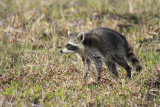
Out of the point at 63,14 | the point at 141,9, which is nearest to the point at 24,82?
the point at 63,14

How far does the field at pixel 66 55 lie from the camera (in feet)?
16.4

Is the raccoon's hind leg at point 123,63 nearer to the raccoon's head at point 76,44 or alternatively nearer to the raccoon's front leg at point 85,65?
the raccoon's front leg at point 85,65

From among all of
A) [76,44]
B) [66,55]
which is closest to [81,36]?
[76,44]

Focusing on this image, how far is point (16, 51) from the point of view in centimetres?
689

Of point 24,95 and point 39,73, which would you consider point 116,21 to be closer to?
point 39,73

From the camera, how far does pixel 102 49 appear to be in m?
6.20

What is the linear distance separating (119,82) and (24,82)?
69.2 inches

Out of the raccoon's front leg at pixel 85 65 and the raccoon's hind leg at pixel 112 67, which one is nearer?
the raccoon's front leg at pixel 85 65

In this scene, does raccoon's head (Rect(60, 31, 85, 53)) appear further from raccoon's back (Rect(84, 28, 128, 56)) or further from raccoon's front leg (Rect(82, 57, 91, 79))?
raccoon's front leg (Rect(82, 57, 91, 79))

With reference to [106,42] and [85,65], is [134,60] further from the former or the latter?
[85,65]

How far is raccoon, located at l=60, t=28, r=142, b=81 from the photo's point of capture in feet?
19.8

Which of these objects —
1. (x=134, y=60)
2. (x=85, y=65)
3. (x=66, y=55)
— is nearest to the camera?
(x=85, y=65)

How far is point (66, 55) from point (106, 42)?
1154 millimetres

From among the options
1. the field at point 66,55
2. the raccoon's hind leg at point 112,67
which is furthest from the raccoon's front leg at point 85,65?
the raccoon's hind leg at point 112,67
